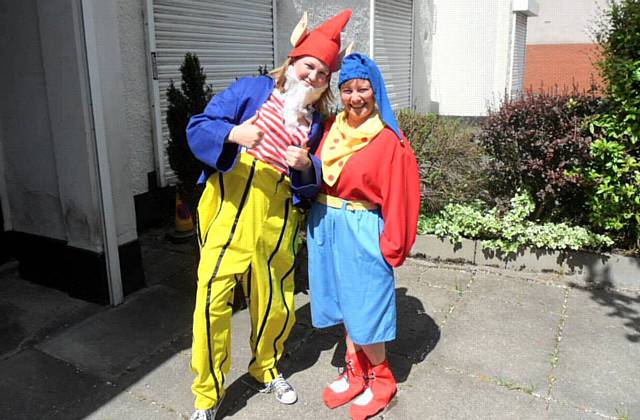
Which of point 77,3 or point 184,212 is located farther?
point 184,212

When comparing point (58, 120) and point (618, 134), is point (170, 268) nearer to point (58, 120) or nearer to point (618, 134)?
point (58, 120)

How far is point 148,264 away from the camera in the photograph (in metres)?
4.77

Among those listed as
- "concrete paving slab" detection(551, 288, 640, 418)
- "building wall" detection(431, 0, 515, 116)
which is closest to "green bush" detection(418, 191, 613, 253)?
"concrete paving slab" detection(551, 288, 640, 418)

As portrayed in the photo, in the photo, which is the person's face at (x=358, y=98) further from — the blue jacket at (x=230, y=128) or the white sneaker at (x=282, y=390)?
the white sneaker at (x=282, y=390)

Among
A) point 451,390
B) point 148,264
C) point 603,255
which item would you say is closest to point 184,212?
point 148,264

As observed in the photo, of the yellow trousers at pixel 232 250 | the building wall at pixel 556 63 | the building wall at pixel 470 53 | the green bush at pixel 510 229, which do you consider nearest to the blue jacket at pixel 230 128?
the yellow trousers at pixel 232 250

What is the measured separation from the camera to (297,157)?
236 centimetres

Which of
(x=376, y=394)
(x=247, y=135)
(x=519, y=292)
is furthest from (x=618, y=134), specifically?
(x=247, y=135)

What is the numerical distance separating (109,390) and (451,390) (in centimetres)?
190

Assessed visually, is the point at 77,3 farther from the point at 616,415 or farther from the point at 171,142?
the point at 616,415

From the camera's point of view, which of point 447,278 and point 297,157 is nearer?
point 297,157

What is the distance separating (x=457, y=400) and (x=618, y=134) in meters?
2.60

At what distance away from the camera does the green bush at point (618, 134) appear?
409 centimetres

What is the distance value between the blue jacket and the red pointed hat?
0.24 meters
